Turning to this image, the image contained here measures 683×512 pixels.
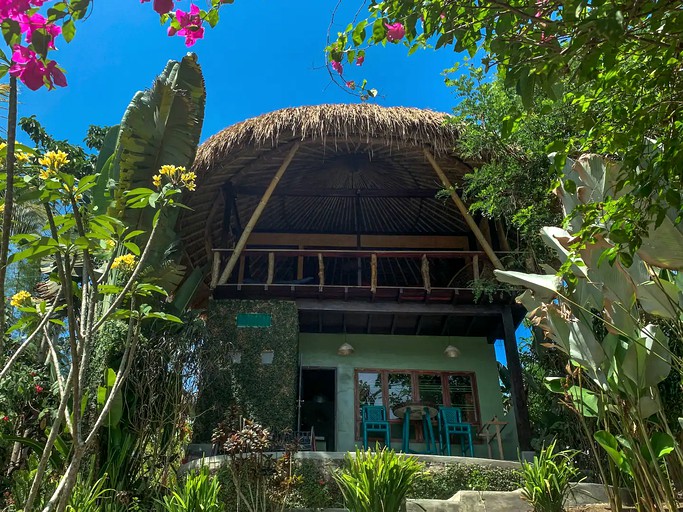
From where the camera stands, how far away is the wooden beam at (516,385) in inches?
294

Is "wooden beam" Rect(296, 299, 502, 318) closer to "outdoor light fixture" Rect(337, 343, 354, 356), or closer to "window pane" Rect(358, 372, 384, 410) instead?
"outdoor light fixture" Rect(337, 343, 354, 356)

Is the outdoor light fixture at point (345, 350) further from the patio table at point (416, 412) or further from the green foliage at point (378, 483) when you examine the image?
the green foliage at point (378, 483)

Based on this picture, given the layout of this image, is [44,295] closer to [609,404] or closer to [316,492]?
[316,492]

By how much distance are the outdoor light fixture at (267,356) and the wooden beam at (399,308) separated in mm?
839

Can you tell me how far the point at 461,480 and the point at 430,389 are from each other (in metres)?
3.58

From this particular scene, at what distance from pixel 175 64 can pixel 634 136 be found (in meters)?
6.44

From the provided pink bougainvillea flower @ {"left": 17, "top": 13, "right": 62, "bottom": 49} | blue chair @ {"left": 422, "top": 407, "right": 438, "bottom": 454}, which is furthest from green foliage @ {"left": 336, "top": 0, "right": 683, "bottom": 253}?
blue chair @ {"left": 422, "top": 407, "right": 438, "bottom": 454}

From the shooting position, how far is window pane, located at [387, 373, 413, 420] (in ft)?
29.8

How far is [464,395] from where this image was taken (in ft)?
30.0

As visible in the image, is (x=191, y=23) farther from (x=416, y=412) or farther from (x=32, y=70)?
(x=416, y=412)

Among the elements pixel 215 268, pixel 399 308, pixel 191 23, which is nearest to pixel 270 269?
pixel 215 268

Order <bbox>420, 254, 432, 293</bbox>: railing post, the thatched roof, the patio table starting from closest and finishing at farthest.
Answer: the patio table < the thatched roof < <bbox>420, 254, 432, 293</bbox>: railing post

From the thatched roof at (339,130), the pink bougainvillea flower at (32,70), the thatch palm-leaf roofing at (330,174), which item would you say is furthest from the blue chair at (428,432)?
the pink bougainvillea flower at (32,70)

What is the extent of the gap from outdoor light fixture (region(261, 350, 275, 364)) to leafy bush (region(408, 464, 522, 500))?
323 centimetres
